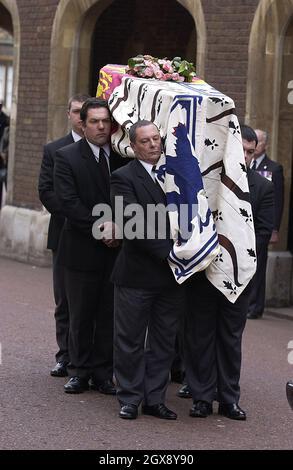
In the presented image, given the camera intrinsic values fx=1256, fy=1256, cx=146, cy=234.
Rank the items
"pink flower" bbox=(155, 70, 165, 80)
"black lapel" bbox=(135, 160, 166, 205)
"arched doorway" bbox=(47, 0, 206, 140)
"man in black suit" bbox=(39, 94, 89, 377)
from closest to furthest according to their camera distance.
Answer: "black lapel" bbox=(135, 160, 166, 205) < "pink flower" bbox=(155, 70, 165, 80) < "man in black suit" bbox=(39, 94, 89, 377) < "arched doorway" bbox=(47, 0, 206, 140)

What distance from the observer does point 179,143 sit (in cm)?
723

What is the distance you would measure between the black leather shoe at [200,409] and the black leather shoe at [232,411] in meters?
0.10

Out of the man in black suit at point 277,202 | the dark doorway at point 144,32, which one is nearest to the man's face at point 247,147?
the man in black suit at point 277,202

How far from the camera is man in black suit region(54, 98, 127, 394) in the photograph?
25.8 ft

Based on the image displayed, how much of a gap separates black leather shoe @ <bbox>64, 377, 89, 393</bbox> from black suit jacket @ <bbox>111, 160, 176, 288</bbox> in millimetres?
911

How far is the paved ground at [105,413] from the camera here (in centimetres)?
673

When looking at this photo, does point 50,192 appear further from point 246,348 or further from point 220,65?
point 220,65

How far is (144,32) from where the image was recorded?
16.8 meters

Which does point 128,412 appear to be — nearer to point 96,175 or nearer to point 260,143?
point 96,175

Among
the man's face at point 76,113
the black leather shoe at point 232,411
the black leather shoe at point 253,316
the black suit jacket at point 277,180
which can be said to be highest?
the man's face at point 76,113

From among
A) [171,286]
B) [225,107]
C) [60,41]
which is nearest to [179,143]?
[225,107]

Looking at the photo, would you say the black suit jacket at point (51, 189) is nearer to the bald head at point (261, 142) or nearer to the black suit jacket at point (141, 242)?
the black suit jacket at point (141, 242)

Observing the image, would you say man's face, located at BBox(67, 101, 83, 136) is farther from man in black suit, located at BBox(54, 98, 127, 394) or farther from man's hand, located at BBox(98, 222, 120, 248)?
man's hand, located at BBox(98, 222, 120, 248)

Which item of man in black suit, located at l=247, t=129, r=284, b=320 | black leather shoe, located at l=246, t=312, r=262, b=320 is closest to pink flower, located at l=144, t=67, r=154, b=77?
man in black suit, located at l=247, t=129, r=284, b=320
